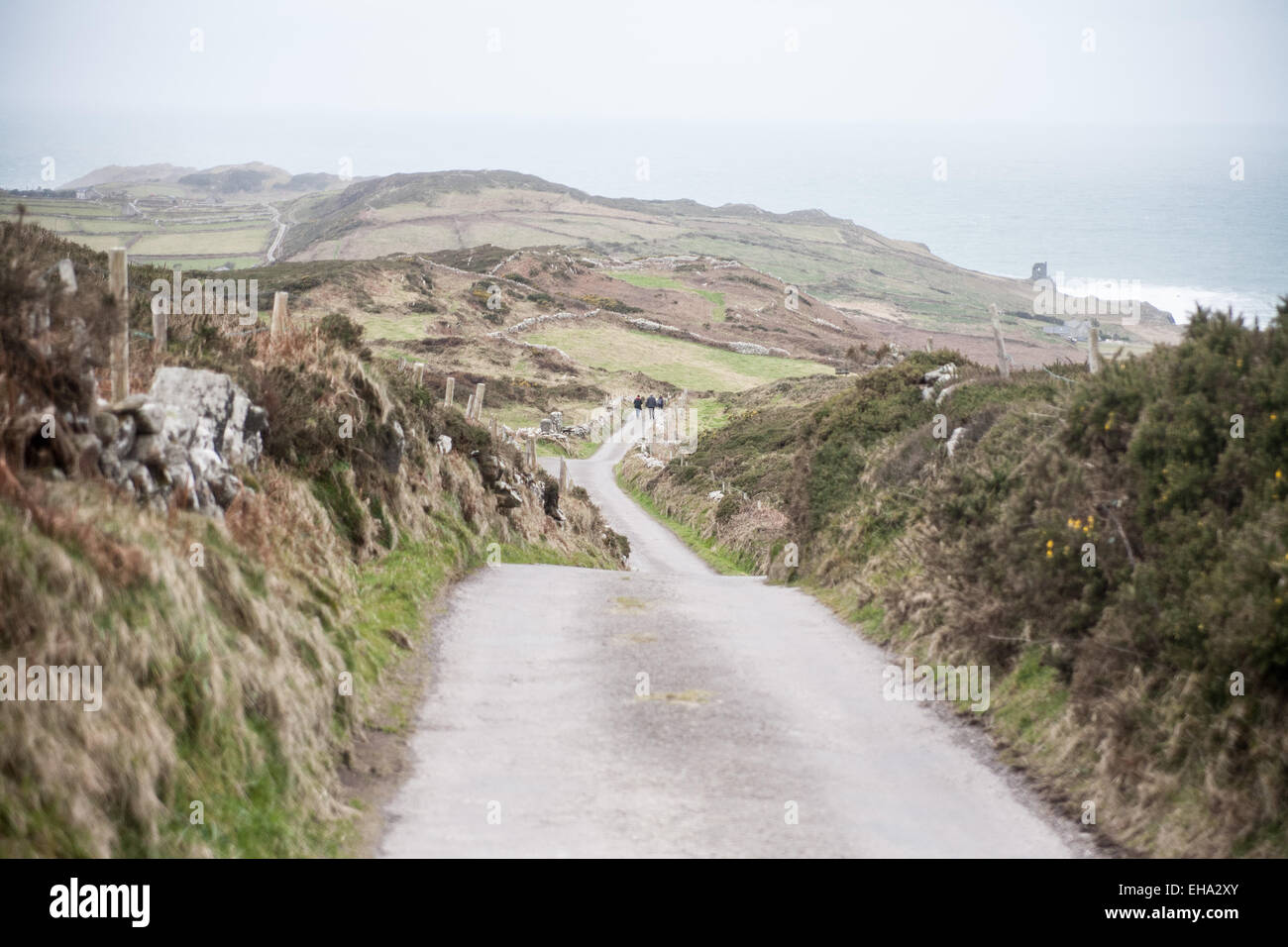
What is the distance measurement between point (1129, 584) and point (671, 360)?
69209mm

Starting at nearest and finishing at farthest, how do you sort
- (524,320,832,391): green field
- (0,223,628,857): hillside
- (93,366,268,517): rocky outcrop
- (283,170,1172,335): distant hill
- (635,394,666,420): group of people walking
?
1. (0,223,628,857): hillside
2. (93,366,268,517): rocky outcrop
3. (635,394,666,420): group of people walking
4. (524,320,832,391): green field
5. (283,170,1172,335): distant hill

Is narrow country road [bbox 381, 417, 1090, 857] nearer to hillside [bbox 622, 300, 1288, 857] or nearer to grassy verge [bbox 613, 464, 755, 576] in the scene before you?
hillside [bbox 622, 300, 1288, 857]

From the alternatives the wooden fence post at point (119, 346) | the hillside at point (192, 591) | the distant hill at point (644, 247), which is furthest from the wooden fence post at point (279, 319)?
the distant hill at point (644, 247)

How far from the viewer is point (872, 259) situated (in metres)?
198

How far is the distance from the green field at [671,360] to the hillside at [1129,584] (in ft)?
181

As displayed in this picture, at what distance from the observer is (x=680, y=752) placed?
31.6 ft

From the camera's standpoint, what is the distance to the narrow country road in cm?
802

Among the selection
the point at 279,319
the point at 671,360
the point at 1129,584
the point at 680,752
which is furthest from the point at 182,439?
the point at 671,360

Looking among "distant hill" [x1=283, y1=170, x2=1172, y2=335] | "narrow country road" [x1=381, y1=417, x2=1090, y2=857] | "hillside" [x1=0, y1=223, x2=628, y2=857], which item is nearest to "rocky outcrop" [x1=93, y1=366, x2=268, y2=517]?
"hillside" [x1=0, y1=223, x2=628, y2=857]

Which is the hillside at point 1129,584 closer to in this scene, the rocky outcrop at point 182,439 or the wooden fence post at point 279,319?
the rocky outcrop at point 182,439

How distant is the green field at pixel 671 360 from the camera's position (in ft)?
241

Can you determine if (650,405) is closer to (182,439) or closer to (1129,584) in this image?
(182,439)

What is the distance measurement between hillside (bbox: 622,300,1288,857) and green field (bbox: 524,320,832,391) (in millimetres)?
55176
